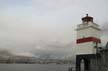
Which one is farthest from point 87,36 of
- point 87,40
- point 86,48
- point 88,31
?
point 86,48

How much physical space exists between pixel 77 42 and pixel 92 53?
369cm

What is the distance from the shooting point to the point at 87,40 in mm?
23984

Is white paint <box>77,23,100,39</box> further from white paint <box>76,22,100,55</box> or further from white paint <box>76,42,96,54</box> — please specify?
white paint <box>76,42,96,54</box>

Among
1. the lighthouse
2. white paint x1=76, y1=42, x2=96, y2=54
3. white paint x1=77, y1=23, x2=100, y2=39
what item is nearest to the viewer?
white paint x1=76, y1=42, x2=96, y2=54

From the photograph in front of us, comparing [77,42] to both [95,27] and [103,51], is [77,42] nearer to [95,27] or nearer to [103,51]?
[95,27]

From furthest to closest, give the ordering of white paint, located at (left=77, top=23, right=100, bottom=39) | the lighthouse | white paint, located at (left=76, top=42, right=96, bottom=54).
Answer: white paint, located at (left=77, top=23, right=100, bottom=39) < the lighthouse < white paint, located at (left=76, top=42, right=96, bottom=54)

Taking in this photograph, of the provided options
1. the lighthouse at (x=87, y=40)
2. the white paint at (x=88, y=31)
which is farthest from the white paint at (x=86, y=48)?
the white paint at (x=88, y=31)

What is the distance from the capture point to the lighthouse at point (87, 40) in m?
23.4

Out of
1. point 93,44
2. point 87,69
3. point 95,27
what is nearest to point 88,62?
point 87,69

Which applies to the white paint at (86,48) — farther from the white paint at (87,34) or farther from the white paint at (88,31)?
the white paint at (88,31)

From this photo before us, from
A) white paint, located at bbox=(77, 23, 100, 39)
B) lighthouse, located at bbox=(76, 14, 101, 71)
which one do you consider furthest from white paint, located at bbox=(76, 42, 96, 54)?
white paint, located at bbox=(77, 23, 100, 39)

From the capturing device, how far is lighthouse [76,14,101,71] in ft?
76.8

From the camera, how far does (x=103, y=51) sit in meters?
20.6

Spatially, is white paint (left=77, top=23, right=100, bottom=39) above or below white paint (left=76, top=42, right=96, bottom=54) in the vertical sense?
above
